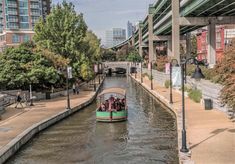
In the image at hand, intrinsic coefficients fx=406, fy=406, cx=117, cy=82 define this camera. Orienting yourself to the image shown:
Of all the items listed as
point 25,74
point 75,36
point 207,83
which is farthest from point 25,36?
point 207,83

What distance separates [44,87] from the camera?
167 ft

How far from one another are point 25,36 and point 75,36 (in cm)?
9106

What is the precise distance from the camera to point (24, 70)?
46.1 m

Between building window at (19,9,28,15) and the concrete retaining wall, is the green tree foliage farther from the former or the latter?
building window at (19,9,28,15)

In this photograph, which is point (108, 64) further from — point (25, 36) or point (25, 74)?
point (25, 74)

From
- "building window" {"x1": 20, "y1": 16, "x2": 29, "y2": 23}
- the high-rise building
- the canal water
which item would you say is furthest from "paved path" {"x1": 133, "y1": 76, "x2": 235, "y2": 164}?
"building window" {"x1": 20, "y1": 16, "x2": 29, "y2": 23}

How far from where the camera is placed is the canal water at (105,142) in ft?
73.7

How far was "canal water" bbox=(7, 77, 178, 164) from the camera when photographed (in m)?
22.5

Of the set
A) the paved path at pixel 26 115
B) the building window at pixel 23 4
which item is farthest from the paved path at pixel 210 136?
the building window at pixel 23 4

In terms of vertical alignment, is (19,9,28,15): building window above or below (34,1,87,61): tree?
above

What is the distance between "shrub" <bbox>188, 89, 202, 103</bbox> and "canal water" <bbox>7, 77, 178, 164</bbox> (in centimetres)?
439

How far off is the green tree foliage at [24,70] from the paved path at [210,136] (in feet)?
61.1

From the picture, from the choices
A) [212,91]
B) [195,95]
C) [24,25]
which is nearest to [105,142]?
[212,91]

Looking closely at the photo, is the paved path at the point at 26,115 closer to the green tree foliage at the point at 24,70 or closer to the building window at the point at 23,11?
the green tree foliage at the point at 24,70
